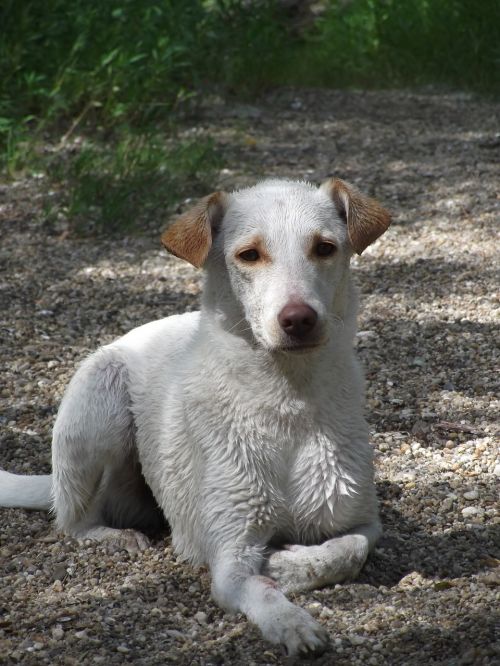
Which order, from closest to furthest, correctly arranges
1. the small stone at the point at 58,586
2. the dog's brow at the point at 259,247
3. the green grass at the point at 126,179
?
the dog's brow at the point at 259,247
the small stone at the point at 58,586
the green grass at the point at 126,179

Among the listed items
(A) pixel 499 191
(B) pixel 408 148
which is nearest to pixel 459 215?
(A) pixel 499 191

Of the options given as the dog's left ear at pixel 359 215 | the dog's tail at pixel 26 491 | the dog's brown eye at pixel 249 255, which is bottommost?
the dog's tail at pixel 26 491

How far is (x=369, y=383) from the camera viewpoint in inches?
206

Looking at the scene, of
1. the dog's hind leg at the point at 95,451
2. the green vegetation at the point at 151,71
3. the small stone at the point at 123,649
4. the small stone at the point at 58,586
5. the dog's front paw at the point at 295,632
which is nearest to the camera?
the dog's front paw at the point at 295,632

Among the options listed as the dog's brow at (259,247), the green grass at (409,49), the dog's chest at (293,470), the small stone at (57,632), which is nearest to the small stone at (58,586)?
the small stone at (57,632)

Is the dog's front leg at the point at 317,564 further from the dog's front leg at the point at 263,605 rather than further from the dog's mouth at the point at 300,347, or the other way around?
the dog's mouth at the point at 300,347

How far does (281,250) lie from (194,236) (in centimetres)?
33

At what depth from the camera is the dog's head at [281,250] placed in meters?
3.29

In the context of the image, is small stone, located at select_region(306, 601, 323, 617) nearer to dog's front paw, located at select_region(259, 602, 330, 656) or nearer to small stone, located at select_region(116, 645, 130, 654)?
dog's front paw, located at select_region(259, 602, 330, 656)

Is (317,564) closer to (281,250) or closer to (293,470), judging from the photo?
(293,470)

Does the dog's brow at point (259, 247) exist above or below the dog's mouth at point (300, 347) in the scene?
above

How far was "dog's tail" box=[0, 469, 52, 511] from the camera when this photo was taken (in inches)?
167

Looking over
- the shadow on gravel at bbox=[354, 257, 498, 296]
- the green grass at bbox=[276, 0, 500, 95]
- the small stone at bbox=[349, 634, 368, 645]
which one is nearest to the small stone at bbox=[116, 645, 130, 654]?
the small stone at bbox=[349, 634, 368, 645]

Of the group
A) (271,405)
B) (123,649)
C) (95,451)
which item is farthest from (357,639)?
(95,451)
